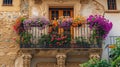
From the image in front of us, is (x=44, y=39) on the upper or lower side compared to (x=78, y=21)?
lower

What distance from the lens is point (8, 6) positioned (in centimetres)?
1589

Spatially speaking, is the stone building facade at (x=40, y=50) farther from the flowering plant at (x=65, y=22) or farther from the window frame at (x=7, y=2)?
the flowering plant at (x=65, y=22)

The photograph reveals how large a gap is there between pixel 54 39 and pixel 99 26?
186 cm

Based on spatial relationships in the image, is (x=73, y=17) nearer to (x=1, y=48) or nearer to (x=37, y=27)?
(x=37, y=27)

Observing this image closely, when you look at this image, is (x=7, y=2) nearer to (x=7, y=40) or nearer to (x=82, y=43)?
(x=7, y=40)

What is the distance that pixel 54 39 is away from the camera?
14.6 meters

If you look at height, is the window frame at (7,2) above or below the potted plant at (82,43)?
above

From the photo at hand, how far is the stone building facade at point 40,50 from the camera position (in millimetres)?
14578

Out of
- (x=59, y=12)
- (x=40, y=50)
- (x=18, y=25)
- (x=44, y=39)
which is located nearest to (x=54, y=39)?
(x=44, y=39)

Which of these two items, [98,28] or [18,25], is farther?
[18,25]

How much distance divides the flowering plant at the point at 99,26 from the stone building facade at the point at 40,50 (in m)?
0.68

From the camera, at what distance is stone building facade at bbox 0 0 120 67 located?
14.6 meters

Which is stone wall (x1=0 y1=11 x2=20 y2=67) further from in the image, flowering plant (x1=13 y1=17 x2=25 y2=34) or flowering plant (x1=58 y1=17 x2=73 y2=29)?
flowering plant (x1=58 y1=17 x2=73 y2=29)

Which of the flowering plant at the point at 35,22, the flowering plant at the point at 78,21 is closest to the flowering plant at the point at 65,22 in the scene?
the flowering plant at the point at 78,21
